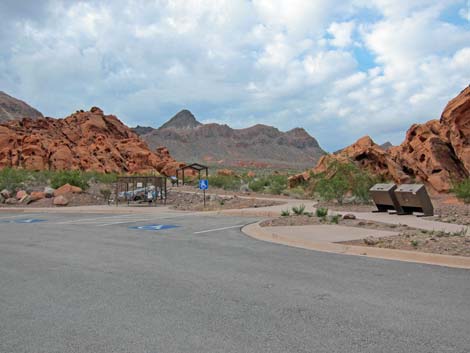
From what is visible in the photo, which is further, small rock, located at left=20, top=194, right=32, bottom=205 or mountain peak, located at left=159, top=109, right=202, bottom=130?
mountain peak, located at left=159, top=109, right=202, bottom=130

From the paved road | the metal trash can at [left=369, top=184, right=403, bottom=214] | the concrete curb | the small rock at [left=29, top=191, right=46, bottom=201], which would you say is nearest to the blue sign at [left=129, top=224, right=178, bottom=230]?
the concrete curb

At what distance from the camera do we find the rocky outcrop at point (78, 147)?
6873cm

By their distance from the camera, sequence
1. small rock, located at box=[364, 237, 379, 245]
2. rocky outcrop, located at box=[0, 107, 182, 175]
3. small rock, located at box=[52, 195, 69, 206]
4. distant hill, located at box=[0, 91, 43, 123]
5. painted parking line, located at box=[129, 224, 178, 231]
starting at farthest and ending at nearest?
→ distant hill, located at box=[0, 91, 43, 123], rocky outcrop, located at box=[0, 107, 182, 175], small rock, located at box=[52, 195, 69, 206], painted parking line, located at box=[129, 224, 178, 231], small rock, located at box=[364, 237, 379, 245]

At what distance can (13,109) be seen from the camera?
438ft

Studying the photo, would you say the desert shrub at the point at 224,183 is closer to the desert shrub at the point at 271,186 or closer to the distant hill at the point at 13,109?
the desert shrub at the point at 271,186

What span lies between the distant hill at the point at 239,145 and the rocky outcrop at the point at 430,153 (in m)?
92.3

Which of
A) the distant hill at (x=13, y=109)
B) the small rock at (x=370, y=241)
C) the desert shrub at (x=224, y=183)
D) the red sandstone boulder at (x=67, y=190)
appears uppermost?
the distant hill at (x=13, y=109)

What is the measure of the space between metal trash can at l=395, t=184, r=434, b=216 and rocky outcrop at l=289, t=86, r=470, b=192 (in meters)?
10.3

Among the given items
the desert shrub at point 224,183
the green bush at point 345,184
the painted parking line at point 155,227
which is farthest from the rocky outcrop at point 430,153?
the painted parking line at point 155,227

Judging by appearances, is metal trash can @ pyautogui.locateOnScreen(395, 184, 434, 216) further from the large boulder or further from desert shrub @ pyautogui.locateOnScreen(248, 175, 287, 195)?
the large boulder

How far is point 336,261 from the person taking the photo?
9.14 m

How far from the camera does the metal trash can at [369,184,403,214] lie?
17828mm

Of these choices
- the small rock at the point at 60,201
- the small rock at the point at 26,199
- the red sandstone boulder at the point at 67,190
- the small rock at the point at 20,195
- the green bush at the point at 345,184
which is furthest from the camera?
the red sandstone boulder at the point at 67,190

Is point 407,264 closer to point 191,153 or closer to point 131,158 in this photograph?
point 131,158
